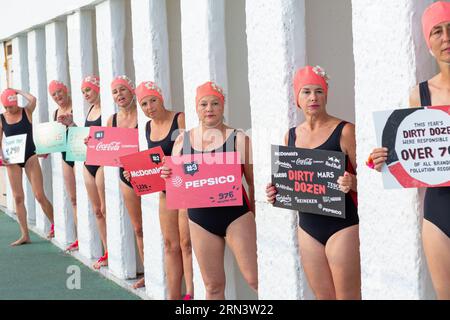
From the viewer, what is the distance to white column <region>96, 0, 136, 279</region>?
752 cm

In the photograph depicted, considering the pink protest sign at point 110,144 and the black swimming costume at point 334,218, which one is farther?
the pink protest sign at point 110,144

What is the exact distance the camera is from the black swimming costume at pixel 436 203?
3.22 metres

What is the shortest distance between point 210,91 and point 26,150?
560 centimetres

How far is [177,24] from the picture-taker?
286 inches

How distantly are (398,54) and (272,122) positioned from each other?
4.30 ft

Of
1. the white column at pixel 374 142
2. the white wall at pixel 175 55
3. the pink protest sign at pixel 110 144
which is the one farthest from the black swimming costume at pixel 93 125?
the white column at pixel 374 142

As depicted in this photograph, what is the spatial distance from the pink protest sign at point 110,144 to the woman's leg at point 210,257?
1737 millimetres

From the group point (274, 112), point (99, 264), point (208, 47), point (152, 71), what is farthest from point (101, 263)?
point (274, 112)

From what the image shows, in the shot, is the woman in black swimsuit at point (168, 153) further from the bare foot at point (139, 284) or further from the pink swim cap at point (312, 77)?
the pink swim cap at point (312, 77)

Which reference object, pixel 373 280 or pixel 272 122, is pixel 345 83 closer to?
pixel 272 122

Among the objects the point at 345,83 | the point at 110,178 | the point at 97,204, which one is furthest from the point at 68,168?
the point at 345,83

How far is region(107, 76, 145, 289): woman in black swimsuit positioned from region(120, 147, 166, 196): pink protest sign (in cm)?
99

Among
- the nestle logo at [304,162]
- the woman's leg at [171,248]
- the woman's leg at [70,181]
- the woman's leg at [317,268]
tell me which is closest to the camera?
the nestle logo at [304,162]

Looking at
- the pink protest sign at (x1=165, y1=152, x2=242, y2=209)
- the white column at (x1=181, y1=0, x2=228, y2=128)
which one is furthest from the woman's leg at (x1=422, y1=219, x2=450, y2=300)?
the white column at (x1=181, y1=0, x2=228, y2=128)
